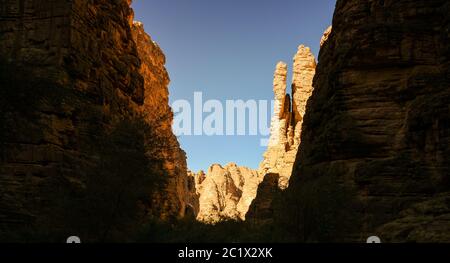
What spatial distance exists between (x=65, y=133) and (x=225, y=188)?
347 feet

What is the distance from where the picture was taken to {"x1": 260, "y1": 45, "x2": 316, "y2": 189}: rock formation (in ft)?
258

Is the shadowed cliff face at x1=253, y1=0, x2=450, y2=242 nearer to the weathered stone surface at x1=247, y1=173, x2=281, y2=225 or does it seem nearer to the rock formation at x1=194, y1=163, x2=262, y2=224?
the weathered stone surface at x1=247, y1=173, x2=281, y2=225

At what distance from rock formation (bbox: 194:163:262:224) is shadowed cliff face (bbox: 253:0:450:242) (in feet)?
251

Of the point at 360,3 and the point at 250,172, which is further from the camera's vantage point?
the point at 250,172

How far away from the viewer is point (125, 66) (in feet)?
113

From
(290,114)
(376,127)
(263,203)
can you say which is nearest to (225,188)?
(290,114)

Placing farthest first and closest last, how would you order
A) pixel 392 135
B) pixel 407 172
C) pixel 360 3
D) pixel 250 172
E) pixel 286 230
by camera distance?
pixel 250 172 < pixel 360 3 < pixel 392 135 < pixel 407 172 < pixel 286 230

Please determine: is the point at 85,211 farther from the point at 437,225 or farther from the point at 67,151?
the point at 437,225

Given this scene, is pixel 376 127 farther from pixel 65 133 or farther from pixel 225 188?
pixel 225 188

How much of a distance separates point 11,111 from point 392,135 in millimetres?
22846

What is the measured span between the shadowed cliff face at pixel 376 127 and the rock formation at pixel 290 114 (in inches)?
1707

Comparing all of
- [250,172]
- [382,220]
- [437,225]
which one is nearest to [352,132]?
[382,220]

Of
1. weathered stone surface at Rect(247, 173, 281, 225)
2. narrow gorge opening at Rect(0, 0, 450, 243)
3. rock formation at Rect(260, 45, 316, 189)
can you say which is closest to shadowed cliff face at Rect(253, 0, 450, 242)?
narrow gorge opening at Rect(0, 0, 450, 243)

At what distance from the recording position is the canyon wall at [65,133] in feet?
68.6
